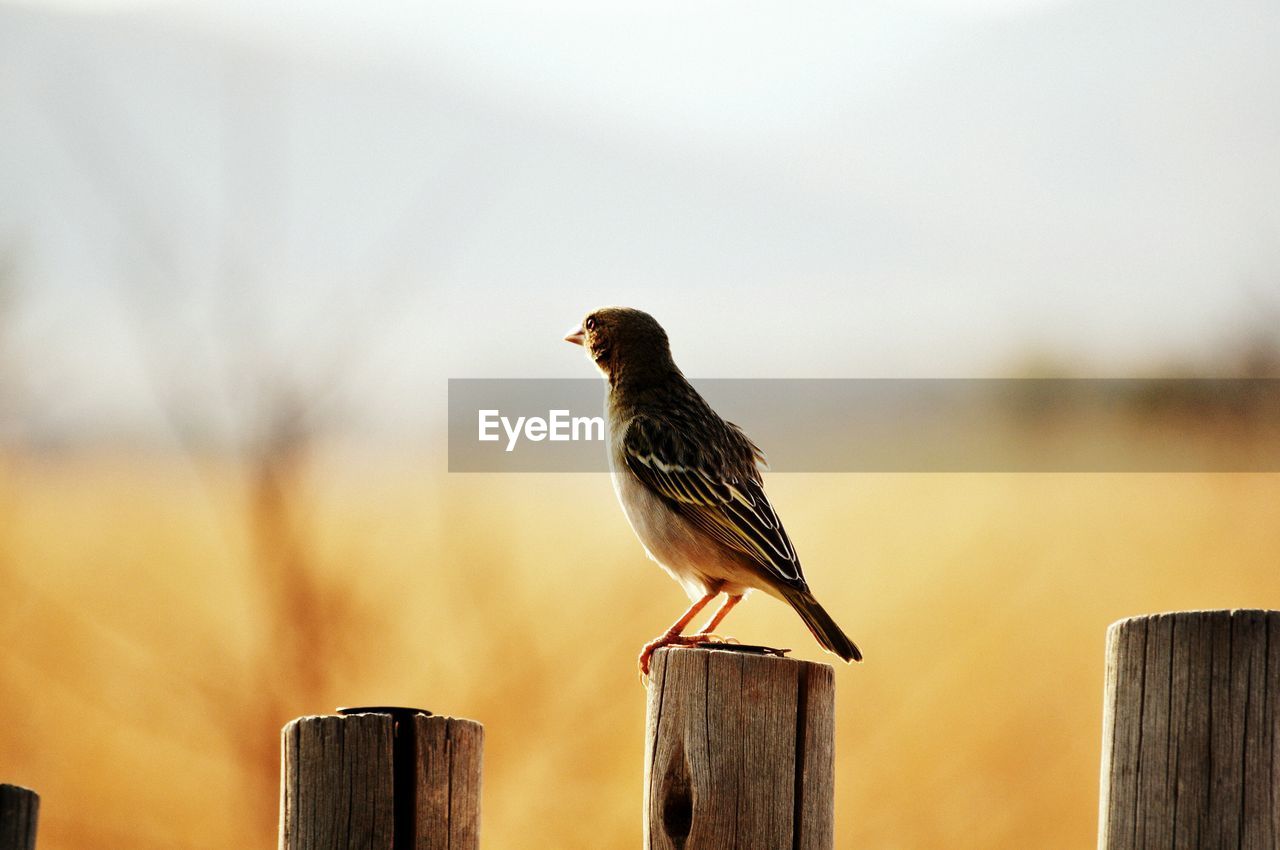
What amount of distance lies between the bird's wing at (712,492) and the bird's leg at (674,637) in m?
0.29

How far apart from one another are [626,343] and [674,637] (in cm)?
167

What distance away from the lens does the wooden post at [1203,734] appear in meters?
2.71

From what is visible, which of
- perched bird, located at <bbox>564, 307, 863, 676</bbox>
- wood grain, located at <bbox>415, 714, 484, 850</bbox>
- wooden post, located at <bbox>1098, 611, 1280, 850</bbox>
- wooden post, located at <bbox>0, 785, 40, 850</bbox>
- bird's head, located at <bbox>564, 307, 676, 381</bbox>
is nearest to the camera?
wooden post, located at <bbox>0, 785, 40, 850</bbox>

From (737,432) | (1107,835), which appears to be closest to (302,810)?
(1107,835)

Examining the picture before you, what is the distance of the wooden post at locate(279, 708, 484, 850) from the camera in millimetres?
2805

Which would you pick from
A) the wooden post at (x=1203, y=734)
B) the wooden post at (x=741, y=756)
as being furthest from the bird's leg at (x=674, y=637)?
the wooden post at (x=1203, y=734)

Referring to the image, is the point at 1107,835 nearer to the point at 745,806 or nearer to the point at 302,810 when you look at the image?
the point at 745,806

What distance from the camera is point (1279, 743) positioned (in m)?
2.71

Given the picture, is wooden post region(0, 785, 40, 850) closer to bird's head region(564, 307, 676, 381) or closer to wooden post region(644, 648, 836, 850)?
wooden post region(644, 648, 836, 850)

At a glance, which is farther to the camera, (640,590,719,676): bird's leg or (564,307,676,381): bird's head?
(564,307,676,381): bird's head

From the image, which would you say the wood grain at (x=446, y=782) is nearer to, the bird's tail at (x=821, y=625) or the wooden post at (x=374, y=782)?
the wooden post at (x=374, y=782)

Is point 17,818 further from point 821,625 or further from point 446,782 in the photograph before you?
point 821,625

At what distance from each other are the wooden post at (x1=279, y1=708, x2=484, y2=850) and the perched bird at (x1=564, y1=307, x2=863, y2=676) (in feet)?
4.95

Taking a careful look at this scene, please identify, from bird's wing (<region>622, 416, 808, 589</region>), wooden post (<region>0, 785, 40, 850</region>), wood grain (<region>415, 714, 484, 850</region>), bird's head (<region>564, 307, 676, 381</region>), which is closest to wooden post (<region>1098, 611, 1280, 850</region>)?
wood grain (<region>415, 714, 484, 850</region>)
